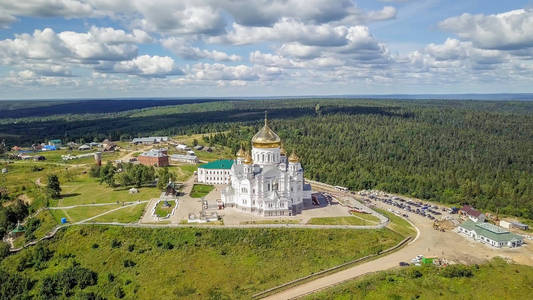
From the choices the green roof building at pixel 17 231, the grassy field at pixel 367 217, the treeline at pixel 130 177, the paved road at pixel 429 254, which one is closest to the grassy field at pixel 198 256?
the paved road at pixel 429 254

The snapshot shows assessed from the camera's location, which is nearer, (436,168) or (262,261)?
(262,261)

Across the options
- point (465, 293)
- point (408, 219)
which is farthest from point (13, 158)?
point (465, 293)

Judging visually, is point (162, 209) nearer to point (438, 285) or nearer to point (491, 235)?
point (438, 285)

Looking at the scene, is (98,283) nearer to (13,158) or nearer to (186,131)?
(13,158)

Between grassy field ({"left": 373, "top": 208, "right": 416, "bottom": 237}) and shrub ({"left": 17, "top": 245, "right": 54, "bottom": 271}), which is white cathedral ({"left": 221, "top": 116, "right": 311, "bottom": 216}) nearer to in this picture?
grassy field ({"left": 373, "top": 208, "right": 416, "bottom": 237})

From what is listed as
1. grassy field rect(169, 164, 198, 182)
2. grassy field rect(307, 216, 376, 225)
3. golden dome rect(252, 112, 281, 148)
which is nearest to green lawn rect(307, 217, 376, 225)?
grassy field rect(307, 216, 376, 225)
